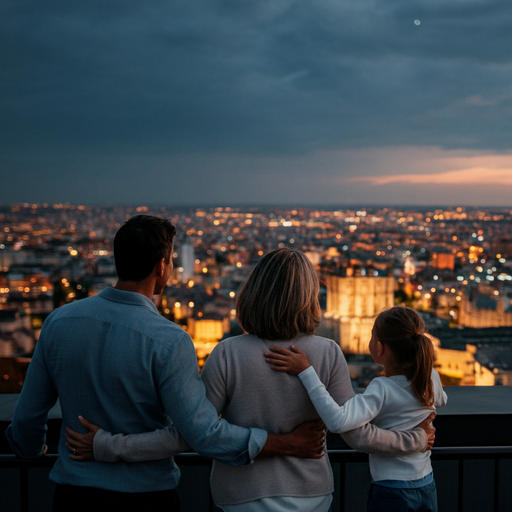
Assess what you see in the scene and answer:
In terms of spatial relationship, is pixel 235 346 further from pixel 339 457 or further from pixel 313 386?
pixel 339 457

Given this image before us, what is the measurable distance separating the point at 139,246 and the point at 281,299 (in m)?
0.30

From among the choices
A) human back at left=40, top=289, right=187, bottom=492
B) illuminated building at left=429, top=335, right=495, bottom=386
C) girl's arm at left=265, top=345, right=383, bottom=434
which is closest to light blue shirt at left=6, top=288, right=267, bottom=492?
human back at left=40, top=289, right=187, bottom=492

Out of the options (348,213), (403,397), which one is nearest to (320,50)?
(348,213)

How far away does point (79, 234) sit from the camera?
35.2m

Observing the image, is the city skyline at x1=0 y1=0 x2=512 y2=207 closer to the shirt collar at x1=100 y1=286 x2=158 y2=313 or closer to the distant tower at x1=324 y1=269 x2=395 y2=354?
the distant tower at x1=324 y1=269 x2=395 y2=354

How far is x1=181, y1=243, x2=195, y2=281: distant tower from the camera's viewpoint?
111 feet

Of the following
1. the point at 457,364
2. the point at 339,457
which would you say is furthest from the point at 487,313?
the point at 339,457

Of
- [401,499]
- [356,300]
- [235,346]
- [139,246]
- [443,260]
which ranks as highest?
[139,246]

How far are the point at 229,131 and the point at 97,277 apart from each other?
28.5 meters

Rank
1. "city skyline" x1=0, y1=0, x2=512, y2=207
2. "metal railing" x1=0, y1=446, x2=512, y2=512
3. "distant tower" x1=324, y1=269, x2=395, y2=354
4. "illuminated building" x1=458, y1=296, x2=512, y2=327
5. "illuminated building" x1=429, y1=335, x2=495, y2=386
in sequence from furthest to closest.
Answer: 1. "city skyline" x1=0, y1=0, x2=512, y2=207
2. "illuminated building" x1=458, y1=296, x2=512, y2=327
3. "distant tower" x1=324, y1=269, x2=395, y2=354
4. "illuminated building" x1=429, y1=335, x2=495, y2=386
5. "metal railing" x1=0, y1=446, x2=512, y2=512

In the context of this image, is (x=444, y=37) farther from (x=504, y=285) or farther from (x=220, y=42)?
(x=504, y=285)

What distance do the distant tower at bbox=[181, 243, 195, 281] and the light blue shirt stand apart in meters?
32.5

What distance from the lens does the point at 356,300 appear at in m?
24.0

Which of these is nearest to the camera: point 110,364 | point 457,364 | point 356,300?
point 110,364
